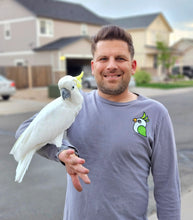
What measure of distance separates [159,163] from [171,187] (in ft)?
0.58

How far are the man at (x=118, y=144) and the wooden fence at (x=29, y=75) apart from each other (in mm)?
22413

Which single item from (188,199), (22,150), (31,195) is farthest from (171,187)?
(31,195)

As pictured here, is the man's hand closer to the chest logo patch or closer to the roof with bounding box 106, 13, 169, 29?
the chest logo patch

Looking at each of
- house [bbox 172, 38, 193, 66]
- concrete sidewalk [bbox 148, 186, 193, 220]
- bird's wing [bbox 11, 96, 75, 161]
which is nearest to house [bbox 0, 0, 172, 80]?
house [bbox 172, 38, 193, 66]

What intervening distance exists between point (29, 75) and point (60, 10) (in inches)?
404

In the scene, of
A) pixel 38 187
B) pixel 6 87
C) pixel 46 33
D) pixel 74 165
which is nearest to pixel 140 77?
pixel 46 33

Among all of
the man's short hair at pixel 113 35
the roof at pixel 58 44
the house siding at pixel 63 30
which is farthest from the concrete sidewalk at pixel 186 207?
the house siding at pixel 63 30

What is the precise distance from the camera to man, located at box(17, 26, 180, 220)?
5.22ft

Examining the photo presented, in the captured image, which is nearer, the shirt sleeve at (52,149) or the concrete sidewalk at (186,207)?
the shirt sleeve at (52,149)

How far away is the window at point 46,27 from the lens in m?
27.0

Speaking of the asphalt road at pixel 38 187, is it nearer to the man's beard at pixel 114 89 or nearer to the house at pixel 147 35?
the man's beard at pixel 114 89

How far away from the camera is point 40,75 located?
2464 centimetres

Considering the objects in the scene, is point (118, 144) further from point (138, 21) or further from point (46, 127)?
point (138, 21)

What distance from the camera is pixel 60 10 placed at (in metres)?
29.8
